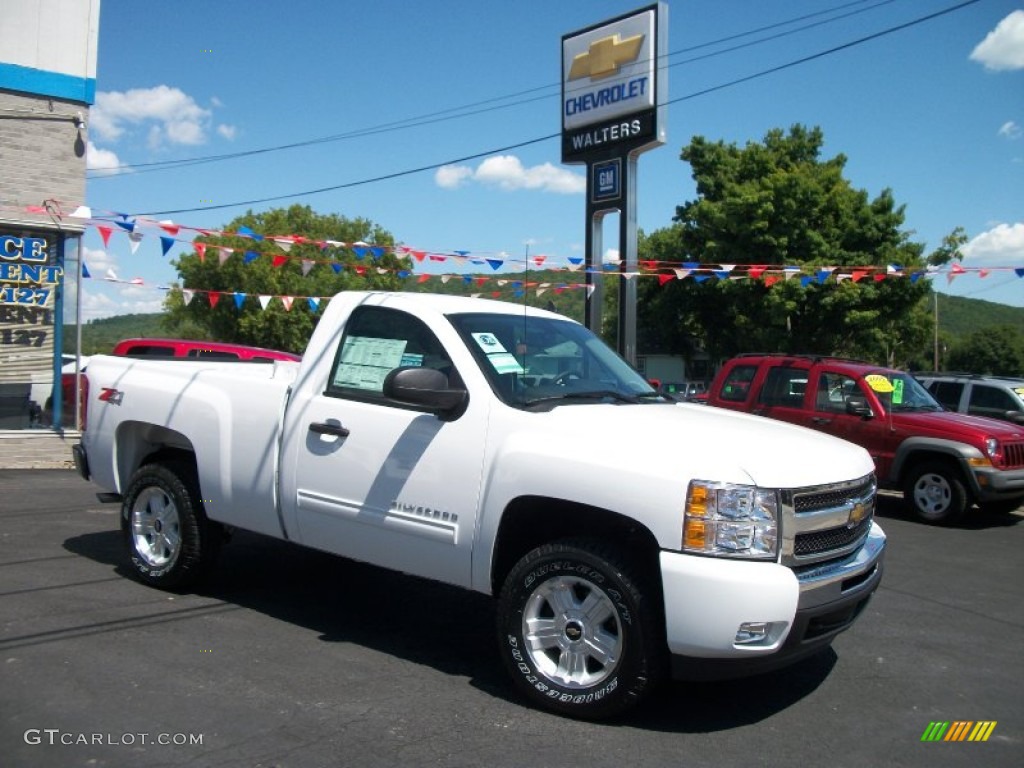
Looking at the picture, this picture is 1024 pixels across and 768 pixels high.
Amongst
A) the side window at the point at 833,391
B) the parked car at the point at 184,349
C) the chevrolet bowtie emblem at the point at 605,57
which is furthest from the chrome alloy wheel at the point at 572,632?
the chevrolet bowtie emblem at the point at 605,57

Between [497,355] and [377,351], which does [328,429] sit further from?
[497,355]

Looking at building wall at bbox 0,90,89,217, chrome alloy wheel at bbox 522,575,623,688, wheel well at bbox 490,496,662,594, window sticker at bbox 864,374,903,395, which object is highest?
building wall at bbox 0,90,89,217

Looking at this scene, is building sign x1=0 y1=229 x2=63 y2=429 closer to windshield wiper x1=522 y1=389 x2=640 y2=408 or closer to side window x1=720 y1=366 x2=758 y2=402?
side window x1=720 y1=366 x2=758 y2=402

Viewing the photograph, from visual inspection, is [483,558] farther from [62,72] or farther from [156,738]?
[62,72]

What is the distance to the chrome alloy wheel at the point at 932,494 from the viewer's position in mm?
9930

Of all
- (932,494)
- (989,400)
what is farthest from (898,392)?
(989,400)

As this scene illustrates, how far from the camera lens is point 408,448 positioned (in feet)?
14.7

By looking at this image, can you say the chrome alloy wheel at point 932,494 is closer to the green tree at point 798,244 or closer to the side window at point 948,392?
the side window at point 948,392

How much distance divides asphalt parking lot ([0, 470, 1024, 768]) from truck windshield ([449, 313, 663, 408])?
4.96 ft

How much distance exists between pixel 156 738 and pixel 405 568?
1414 mm

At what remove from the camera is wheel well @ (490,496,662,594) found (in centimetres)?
389

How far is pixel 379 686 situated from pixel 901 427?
26.3ft

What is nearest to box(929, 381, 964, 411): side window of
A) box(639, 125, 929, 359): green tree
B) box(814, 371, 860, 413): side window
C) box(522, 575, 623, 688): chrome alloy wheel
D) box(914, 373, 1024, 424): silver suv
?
box(914, 373, 1024, 424): silver suv

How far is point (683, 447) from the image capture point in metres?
3.80
